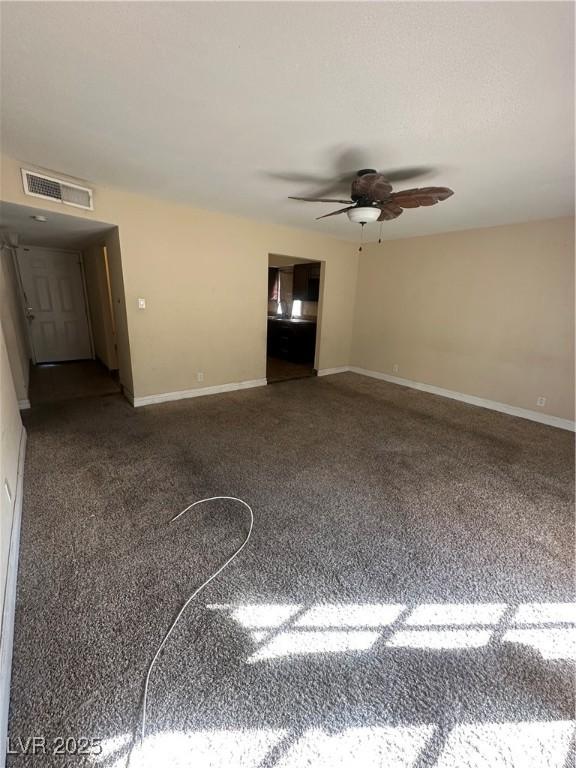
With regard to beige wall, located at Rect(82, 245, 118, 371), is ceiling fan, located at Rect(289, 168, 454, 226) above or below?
above

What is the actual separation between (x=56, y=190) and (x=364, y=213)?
9.21ft

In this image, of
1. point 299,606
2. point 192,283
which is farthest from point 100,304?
point 299,606

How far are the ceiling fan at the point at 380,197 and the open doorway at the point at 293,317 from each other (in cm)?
333

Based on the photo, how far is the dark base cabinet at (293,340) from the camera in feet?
20.9

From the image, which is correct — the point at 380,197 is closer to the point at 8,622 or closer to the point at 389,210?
the point at 389,210

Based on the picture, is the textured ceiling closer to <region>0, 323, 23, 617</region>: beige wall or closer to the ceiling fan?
the ceiling fan

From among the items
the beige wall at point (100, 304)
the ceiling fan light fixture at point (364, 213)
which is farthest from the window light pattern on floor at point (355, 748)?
the beige wall at point (100, 304)

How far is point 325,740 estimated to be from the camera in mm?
1019

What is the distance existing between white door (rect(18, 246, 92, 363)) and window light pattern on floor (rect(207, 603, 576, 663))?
6.34 m

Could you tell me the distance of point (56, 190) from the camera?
2814mm

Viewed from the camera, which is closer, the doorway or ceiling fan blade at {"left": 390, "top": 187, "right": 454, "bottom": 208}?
ceiling fan blade at {"left": 390, "top": 187, "right": 454, "bottom": 208}

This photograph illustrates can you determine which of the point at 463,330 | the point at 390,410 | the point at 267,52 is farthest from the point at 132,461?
the point at 463,330

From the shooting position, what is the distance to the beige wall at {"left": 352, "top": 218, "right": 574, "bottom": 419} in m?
3.61

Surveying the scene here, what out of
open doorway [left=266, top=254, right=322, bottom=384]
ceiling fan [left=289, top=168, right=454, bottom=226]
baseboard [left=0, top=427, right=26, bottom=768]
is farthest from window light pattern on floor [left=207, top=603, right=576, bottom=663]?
open doorway [left=266, top=254, right=322, bottom=384]
